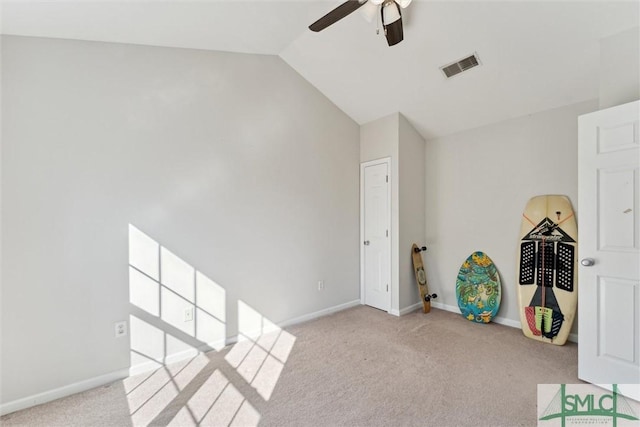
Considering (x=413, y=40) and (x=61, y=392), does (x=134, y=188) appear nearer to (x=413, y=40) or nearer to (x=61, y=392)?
(x=61, y=392)

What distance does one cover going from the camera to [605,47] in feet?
7.63

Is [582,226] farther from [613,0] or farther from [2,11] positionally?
[2,11]

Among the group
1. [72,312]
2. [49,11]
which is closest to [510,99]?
[49,11]

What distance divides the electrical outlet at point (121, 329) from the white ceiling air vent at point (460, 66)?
3.81m

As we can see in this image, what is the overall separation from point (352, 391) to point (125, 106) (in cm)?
290

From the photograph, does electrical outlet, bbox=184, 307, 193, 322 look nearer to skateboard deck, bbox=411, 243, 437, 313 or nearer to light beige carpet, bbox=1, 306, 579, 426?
light beige carpet, bbox=1, 306, 579, 426

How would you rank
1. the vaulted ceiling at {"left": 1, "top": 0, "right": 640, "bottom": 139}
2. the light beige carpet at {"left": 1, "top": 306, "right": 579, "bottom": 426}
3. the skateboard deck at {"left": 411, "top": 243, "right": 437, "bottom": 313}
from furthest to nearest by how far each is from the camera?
the skateboard deck at {"left": 411, "top": 243, "right": 437, "bottom": 313}
the vaulted ceiling at {"left": 1, "top": 0, "right": 640, "bottom": 139}
the light beige carpet at {"left": 1, "top": 306, "right": 579, "bottom": 426}

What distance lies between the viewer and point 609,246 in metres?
2.12

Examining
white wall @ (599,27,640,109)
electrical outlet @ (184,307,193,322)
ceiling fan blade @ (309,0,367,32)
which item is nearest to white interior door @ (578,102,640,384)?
white wall @ (599,27,640,109)

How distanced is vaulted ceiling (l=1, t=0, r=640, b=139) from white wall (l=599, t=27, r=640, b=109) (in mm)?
81

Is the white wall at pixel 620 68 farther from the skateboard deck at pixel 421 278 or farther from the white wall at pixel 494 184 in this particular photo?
the skateboard deck at pixel 421 278

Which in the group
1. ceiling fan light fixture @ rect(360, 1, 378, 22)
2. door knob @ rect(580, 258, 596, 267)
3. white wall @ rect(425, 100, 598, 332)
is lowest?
door knob @ rect(580, 258, 596, 267)

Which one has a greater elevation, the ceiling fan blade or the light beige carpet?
the ceiling fan blade

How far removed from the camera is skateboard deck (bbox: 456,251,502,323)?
11.3 ft
